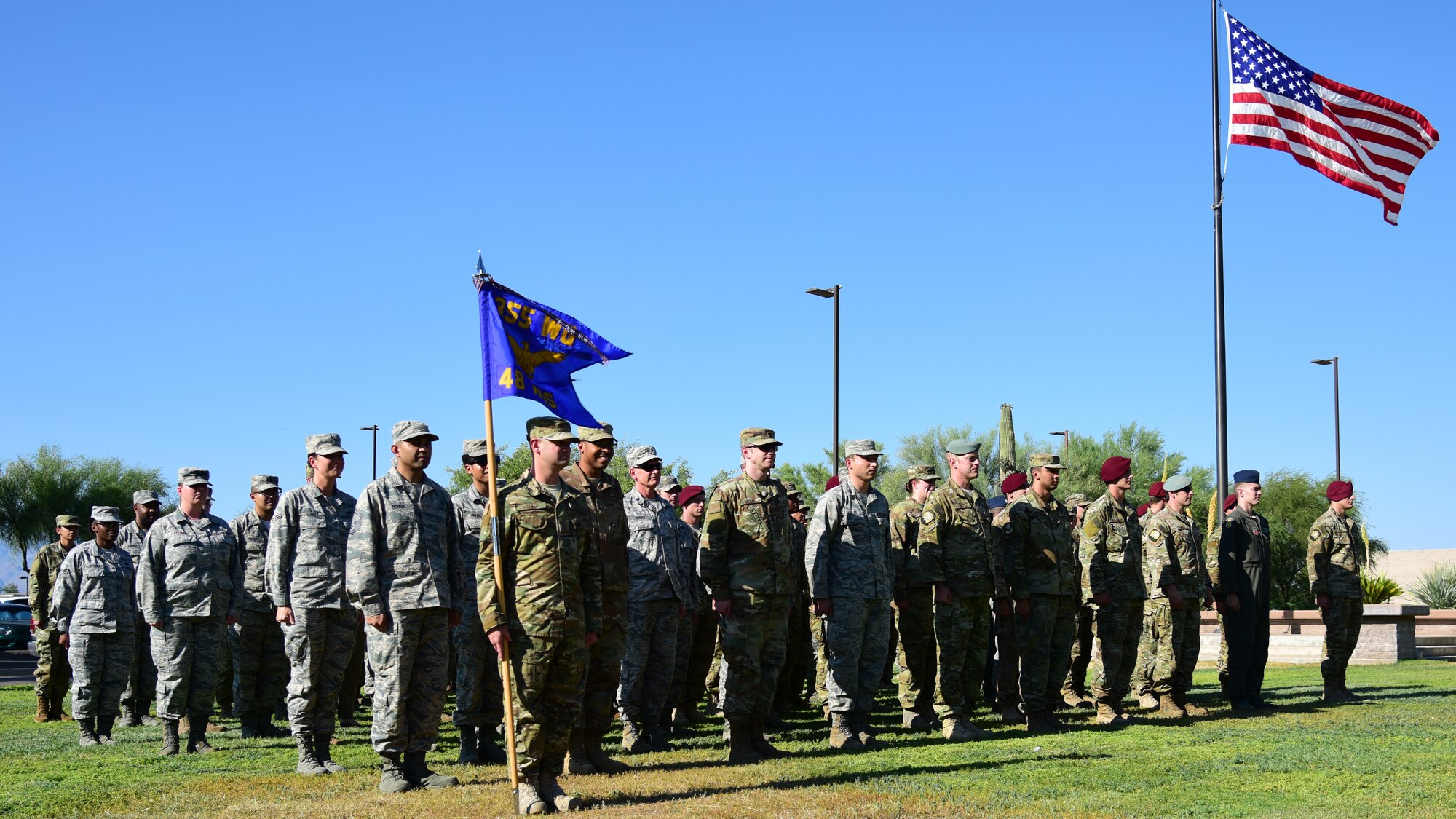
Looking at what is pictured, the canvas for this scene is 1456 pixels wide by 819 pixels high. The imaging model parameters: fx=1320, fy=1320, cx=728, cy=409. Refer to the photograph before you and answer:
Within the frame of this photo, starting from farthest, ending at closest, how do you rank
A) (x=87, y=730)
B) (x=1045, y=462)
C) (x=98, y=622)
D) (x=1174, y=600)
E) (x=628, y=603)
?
(x=98, y=622) < (x=1174, y=600) < (x=87, y=730) < (x=1045, y=462) < (x=628, y=603)


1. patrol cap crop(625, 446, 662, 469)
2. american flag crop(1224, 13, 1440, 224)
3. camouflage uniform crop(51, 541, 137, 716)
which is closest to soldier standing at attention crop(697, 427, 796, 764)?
patrol cap crop(625, 446, 662, 469)

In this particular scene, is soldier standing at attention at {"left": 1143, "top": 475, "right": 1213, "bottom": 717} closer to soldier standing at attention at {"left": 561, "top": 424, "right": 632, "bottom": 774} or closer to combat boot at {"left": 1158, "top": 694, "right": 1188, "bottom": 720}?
combat boot at {"left": 1158, "top": 694, "right": 1188, "bottom": 720}

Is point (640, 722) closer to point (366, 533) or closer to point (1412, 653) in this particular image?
point (366, 533)

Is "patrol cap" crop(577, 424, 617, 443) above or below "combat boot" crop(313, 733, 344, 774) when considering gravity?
above

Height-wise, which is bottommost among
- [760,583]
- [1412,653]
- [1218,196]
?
[1412,653]

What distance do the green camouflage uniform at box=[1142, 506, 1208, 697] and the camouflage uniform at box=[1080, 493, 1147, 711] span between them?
19 cm

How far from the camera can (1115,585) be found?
1193 cm

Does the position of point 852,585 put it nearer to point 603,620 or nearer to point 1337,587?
point 603,620

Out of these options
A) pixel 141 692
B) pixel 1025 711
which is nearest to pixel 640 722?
pixel 1025 711

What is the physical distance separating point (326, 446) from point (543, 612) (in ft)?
10.9

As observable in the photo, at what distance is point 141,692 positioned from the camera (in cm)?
1398

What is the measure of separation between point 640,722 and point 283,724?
4.57 meters

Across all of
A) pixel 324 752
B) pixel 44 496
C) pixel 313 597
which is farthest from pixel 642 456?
pixel 44 496

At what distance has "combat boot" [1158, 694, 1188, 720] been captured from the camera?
12133 millimetres
